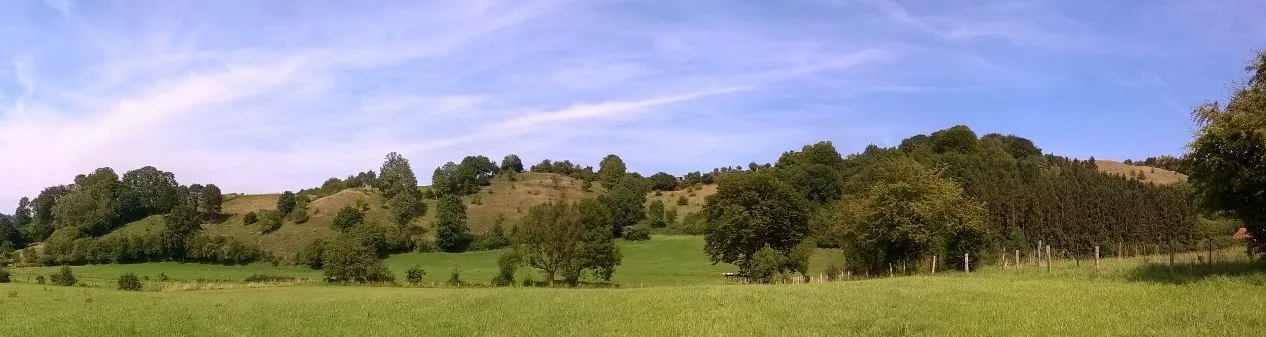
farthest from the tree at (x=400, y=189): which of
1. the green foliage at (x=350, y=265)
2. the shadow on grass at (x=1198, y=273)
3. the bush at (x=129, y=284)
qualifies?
the shadow on grass at (x=1198, y=273)

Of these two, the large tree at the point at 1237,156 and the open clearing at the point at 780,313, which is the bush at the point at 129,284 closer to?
the open clearing at the point at 780,313

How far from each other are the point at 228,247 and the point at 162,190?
49.3m

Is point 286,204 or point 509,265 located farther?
point 286,204

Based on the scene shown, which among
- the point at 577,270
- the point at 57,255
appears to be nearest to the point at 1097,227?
the point at 577,270

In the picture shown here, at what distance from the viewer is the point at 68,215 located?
143m

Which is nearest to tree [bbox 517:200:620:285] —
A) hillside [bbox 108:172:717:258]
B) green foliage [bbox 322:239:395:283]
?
green foliage [bbox 322:239:395:283]

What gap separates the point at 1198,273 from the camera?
29141 millimetres

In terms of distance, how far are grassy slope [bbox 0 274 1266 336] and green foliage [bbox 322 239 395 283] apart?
5141cm

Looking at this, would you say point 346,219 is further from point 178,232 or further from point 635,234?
point 635,234

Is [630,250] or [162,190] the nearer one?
[630,250]

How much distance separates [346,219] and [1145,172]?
155 m

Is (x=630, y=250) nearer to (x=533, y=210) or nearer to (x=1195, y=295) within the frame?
(x=533, y=210)

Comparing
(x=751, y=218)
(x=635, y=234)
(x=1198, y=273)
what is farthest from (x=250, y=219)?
(x=1198, y=273)

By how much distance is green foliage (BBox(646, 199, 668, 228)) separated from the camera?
148250mm
